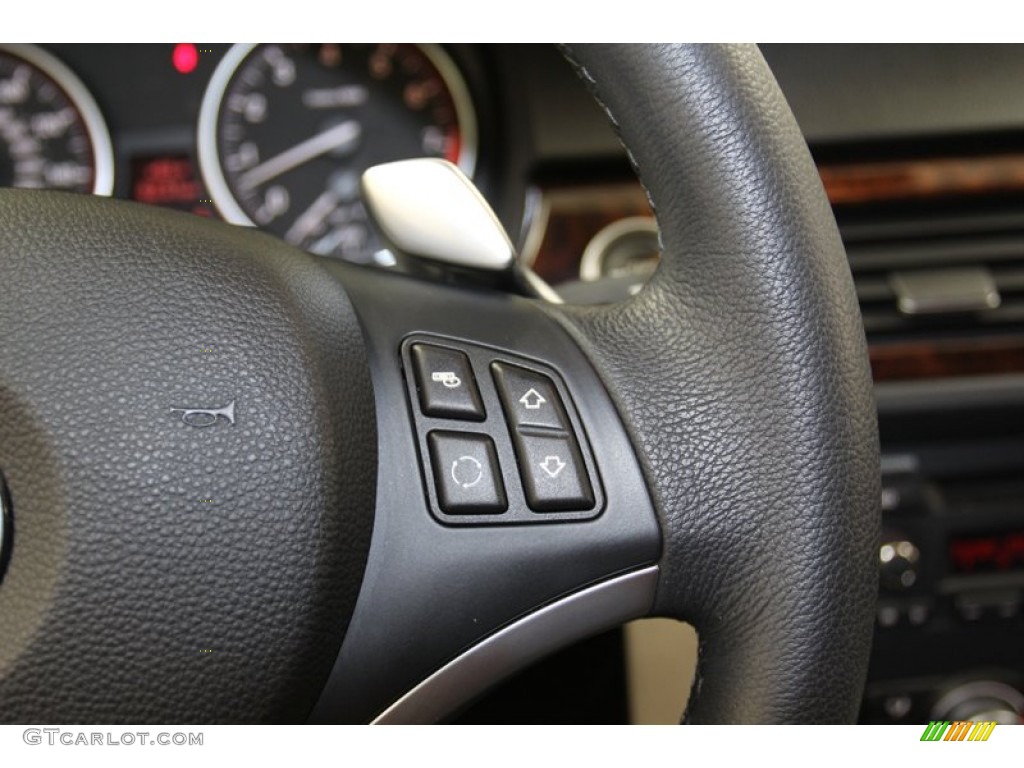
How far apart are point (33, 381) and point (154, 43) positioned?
Result: 76cm

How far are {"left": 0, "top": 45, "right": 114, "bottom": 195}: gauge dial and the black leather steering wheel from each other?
2.43 ft

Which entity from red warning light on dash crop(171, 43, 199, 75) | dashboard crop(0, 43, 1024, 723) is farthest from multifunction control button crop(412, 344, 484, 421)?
red warning light on dash crop(171, 43, 199, 75)

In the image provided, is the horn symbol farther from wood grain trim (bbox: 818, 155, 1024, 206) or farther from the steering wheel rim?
wood grain trim (bbox: 818, 155, 1024, 206)

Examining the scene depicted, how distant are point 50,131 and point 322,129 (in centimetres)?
29

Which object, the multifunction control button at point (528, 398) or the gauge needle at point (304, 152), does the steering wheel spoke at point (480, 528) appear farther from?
the gauge needle at point (304, 152)

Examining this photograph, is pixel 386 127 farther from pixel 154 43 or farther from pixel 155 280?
pixel 155 280

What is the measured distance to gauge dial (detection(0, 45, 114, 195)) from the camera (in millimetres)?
1152

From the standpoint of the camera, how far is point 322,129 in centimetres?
118

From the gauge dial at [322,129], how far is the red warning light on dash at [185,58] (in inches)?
1.0

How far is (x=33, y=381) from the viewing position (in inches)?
17.4

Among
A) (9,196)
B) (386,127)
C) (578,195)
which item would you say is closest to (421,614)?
(9,196)

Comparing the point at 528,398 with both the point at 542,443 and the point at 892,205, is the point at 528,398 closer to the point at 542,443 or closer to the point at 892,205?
the point at 542,443

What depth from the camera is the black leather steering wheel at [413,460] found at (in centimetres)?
43

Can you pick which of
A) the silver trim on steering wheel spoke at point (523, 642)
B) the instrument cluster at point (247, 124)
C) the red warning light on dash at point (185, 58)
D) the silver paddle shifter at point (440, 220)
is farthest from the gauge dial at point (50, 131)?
the silver trim on steering wheel spoke at point (523, 642)
